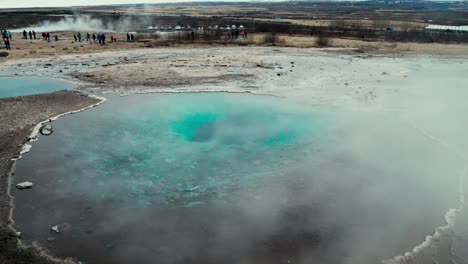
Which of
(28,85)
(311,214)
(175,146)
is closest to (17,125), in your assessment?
(175,146)

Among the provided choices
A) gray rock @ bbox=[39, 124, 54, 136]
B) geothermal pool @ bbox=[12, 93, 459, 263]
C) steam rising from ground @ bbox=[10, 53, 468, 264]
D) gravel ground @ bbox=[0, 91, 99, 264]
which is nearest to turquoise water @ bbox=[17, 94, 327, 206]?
geothermal pool @ bbox=[12, 93, 459, 263]

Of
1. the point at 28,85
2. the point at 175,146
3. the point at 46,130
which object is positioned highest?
the point at 28,85

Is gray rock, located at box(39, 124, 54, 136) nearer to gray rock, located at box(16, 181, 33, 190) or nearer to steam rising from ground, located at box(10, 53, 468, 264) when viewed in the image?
steam rising from ground, located at box(10, 53, 468, 264)

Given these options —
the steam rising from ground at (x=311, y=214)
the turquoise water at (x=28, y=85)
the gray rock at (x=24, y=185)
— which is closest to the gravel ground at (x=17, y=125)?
the gray rock at (x=24, y=185)

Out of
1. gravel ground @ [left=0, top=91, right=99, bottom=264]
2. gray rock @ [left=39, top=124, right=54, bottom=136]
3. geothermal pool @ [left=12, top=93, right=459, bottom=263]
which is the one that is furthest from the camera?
gray rock @ [left=39, top=124, right=54, bottom=136]

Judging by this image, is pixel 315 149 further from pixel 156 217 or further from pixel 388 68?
pixel 388 68

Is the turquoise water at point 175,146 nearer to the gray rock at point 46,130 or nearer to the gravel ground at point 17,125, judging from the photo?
the gray rock at point 46,130

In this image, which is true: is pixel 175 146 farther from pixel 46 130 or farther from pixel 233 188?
pixel 46 130

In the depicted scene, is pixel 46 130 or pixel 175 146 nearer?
pixel 175 146
